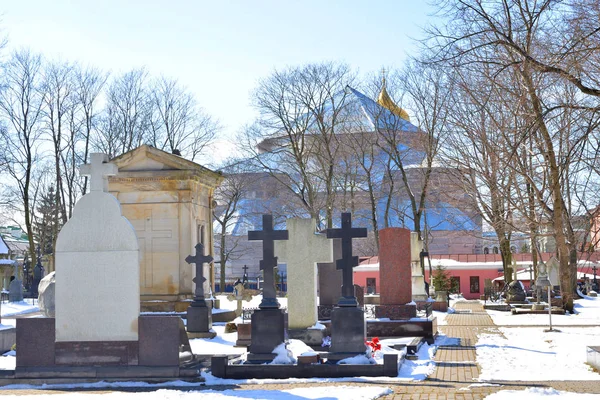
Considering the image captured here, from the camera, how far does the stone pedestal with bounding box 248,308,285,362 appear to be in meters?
13.7

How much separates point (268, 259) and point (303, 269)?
6.70ft

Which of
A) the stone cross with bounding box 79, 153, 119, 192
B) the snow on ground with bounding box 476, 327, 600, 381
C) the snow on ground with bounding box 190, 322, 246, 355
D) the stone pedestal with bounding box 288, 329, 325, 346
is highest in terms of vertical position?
the stone cross with bounding box 79, 153, 119, 192

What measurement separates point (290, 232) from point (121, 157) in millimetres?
8691

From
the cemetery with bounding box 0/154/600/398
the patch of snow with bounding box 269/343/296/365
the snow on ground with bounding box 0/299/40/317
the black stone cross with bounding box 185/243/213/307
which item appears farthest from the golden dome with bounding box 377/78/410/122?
the patch of snow with bounding box 269/343/296/365

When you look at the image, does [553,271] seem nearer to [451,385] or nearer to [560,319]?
[560,319]

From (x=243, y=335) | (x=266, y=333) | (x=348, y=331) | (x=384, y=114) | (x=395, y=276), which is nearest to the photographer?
(x=348, y=331)

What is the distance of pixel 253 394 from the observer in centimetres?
1066

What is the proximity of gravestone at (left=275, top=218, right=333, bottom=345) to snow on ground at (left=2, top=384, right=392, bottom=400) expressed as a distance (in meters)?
5.15

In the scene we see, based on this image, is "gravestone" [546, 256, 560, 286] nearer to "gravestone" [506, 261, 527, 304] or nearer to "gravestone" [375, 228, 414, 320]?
"gravestone" [375, 228, 414, 320]

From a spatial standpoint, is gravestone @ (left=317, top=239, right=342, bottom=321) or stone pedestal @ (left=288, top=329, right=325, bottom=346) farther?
gravestone @ (left=317, top=239, right=342, bottom=321)

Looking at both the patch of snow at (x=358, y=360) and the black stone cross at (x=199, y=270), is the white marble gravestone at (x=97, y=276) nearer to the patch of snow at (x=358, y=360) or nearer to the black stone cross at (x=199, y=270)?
A: the patch of snow at (x=358, y=360)

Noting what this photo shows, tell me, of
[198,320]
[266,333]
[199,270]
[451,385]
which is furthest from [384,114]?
[451,385]

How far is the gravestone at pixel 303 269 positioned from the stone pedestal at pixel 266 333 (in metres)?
2.23

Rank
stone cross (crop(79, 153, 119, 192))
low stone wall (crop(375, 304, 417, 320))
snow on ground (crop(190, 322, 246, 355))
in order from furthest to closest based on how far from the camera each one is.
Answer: low stone wall (crop(375, 304, 417, 320))
snow on ground (crop(190, 322, 246, 355))
stone cross (crop(79, 153, 119, 192))
